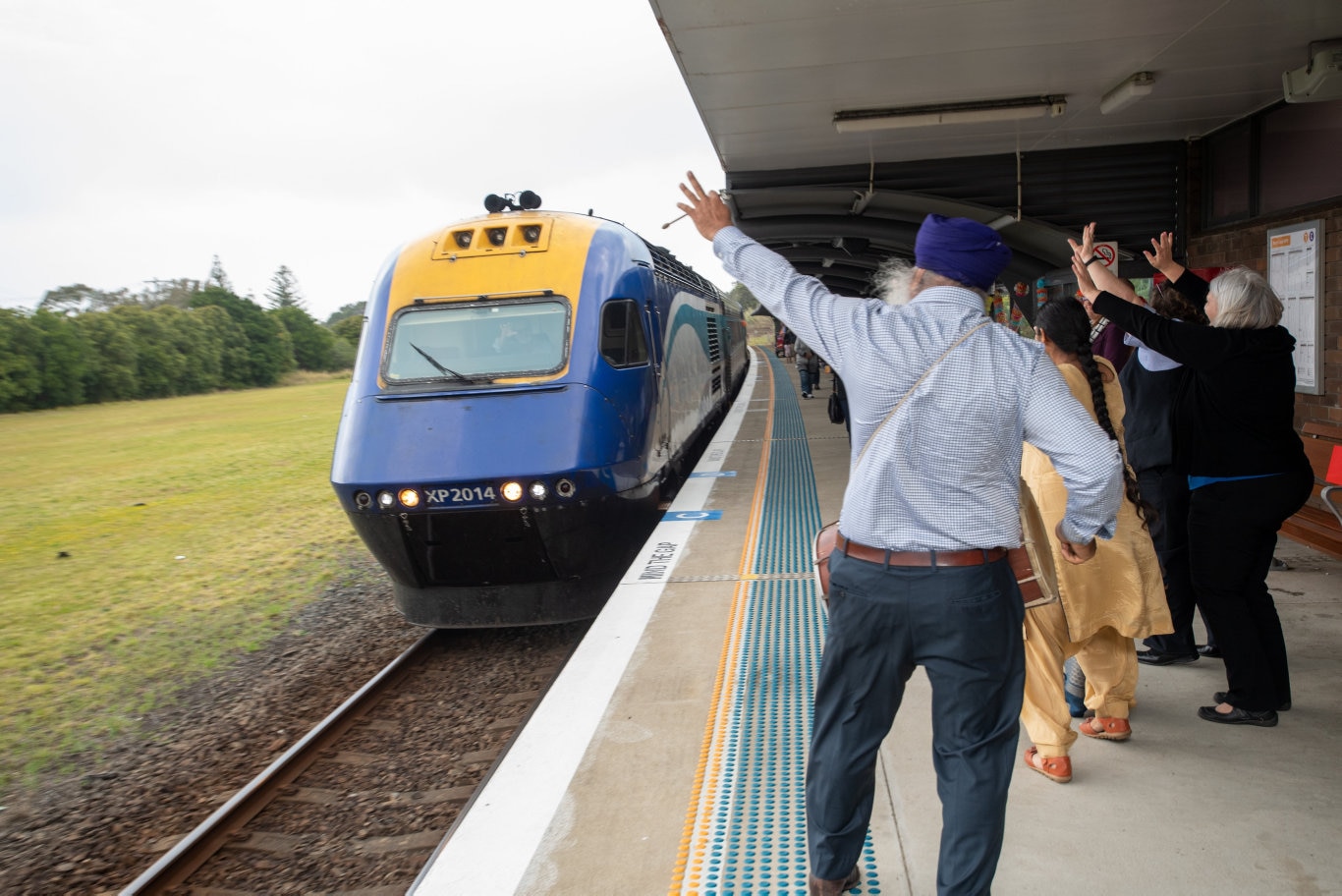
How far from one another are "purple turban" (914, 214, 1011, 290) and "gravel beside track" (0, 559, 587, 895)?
3244 millimetres

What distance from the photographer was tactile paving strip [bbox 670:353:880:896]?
104 inches

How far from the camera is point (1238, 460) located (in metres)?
3.31

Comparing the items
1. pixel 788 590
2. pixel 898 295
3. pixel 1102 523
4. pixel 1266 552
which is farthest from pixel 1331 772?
pixel 788 590

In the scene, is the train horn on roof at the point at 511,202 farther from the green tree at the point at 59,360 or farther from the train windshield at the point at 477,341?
the green tree at the point at 59,360

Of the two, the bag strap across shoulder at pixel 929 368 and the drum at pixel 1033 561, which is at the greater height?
the bag strap across shoulder at pixel 929 368

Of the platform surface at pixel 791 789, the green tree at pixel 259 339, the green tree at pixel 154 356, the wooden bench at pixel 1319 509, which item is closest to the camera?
the platform surface at pixel 791 789

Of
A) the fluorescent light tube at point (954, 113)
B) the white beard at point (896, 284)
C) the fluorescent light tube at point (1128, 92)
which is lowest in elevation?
the white beard at point (896, 284)

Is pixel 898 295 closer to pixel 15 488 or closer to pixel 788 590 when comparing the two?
pixel 788 590

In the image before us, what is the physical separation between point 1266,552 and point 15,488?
20.9m

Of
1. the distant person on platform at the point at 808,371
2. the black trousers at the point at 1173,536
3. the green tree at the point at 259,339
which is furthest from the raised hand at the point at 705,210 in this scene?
the green tree at the point at 259,339

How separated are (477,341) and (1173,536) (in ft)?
14.8

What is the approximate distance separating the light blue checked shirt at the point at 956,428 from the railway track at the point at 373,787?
282 cm

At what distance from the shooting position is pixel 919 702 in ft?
12.1

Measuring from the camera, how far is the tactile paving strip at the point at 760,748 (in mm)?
2643
